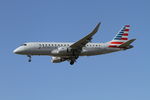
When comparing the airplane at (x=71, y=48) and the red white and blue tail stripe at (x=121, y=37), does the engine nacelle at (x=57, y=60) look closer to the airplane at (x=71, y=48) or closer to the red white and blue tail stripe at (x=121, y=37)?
the airplane at (x=71, y=48)

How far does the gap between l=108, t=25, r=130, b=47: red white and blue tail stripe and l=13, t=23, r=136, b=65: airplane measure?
265mm

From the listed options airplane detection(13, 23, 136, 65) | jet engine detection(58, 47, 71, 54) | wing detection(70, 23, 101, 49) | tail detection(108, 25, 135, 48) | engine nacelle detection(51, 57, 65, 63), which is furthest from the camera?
engine nacelle detection(51, 57, 65, 63)

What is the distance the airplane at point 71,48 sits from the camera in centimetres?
8112

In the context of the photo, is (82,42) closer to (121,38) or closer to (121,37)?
(121,38)

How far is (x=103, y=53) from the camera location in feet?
282

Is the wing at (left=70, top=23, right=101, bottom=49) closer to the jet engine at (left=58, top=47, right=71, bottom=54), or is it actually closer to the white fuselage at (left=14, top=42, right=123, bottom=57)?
the jet engine at (left=58, top=47, right=71, bottom=54)

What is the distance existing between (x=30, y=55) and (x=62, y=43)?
6.98 m

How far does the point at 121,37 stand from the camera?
91.6 meters

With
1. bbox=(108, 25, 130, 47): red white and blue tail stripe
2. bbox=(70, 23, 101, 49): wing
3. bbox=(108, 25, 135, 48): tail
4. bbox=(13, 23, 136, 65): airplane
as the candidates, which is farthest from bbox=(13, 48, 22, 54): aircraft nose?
bbox=(108, 25, 130, 47): red white and blue tail stripe

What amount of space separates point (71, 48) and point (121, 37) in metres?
14.5

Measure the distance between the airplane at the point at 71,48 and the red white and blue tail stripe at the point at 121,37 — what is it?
26 cm

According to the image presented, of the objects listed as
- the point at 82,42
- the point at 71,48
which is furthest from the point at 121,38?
the point at 71,48

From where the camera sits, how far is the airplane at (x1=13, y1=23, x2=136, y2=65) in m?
81.1

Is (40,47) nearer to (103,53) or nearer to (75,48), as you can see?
(75,48)
